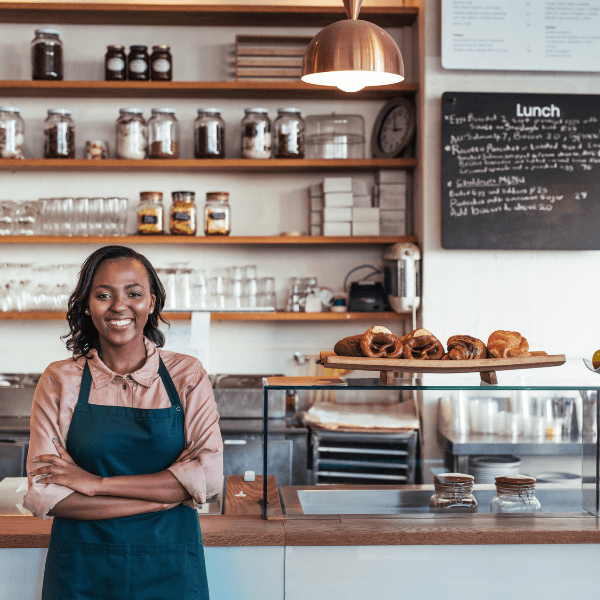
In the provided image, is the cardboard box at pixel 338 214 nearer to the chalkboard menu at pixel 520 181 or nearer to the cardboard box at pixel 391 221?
the cardboard box at pixel 391 221

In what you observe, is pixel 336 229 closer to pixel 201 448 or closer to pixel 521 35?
pixel 521 35

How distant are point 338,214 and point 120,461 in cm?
229

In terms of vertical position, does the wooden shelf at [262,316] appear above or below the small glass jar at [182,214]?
below

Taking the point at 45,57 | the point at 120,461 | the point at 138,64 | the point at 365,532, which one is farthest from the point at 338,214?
the point at 120,461

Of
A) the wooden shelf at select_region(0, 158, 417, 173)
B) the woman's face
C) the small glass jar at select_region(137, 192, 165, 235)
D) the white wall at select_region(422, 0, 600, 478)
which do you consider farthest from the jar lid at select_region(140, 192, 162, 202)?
the woman's face

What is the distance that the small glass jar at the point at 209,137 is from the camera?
3365 millimetres

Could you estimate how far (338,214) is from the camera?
3.40 meters

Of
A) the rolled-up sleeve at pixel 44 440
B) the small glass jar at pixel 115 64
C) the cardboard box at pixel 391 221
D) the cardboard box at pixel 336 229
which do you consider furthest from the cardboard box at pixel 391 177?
the rolled-up sleeve at pixel 44 440

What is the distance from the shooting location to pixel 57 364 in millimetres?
1307

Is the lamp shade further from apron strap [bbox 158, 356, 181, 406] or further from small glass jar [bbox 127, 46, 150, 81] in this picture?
small glass jar [bbox 127, 46, 150, 81]

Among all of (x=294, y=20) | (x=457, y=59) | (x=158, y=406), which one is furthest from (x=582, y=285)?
(x=158, y=406)

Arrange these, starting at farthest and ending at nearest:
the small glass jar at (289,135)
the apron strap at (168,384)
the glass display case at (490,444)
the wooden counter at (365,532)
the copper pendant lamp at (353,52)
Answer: the small glass jar at (289,135)
the copper pendant lamp at (353,52)
the glass display case at (490,444)
the wooden counter at (365,532)
the apron strap at (168,384)

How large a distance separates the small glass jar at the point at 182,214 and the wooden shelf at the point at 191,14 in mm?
854

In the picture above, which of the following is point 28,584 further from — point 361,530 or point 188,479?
point 361,530
